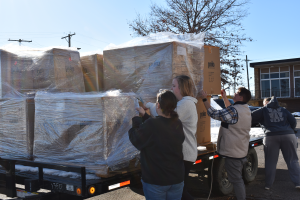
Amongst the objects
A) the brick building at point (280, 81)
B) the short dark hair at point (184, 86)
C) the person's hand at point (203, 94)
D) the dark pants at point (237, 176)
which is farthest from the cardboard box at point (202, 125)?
the brick building at point (280, 81)

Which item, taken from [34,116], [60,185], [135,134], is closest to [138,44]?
[34,116]

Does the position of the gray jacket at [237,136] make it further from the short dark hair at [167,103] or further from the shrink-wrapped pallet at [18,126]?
the shrink-wrapped pallet at [18,126]

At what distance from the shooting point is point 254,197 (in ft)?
15.1

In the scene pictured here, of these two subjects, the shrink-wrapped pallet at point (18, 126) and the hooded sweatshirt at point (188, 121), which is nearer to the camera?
the hooded sweatshirt at point (188, 121)

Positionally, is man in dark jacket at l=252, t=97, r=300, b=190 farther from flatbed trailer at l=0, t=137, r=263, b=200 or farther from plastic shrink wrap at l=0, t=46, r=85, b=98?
plastic shrink wrap at l=0, t=46, r=85, b=98

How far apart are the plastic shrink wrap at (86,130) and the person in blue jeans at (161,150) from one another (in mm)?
612

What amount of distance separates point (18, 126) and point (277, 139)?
3943 mm

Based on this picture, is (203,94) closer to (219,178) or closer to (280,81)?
(219,178)

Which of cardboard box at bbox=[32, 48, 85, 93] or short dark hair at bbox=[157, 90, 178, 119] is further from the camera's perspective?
cardboard box at bbox=[32, 48, 85, 93]

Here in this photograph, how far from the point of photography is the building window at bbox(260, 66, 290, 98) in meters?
30.7

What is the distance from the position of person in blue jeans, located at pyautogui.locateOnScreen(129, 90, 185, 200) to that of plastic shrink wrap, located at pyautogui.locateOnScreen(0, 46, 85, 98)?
1770mm

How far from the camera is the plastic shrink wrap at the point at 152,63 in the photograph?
3.62 m

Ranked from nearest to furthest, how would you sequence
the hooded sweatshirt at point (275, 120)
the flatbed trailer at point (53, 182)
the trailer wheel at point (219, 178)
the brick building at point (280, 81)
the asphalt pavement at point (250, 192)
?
1. the flatbed trailer at point (53, 182)
2. the trailer wheel at point (219, 178)
3. the asphalt pavement at point (250, 192)
4. the hooded sweatshirt at point (275, 120)
5. the brick building at point (280, 81)

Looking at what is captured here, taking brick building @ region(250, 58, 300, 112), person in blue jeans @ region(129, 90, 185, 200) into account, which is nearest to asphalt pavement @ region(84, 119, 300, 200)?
person in blue jeans @ region(129, 90, 185, 200)
